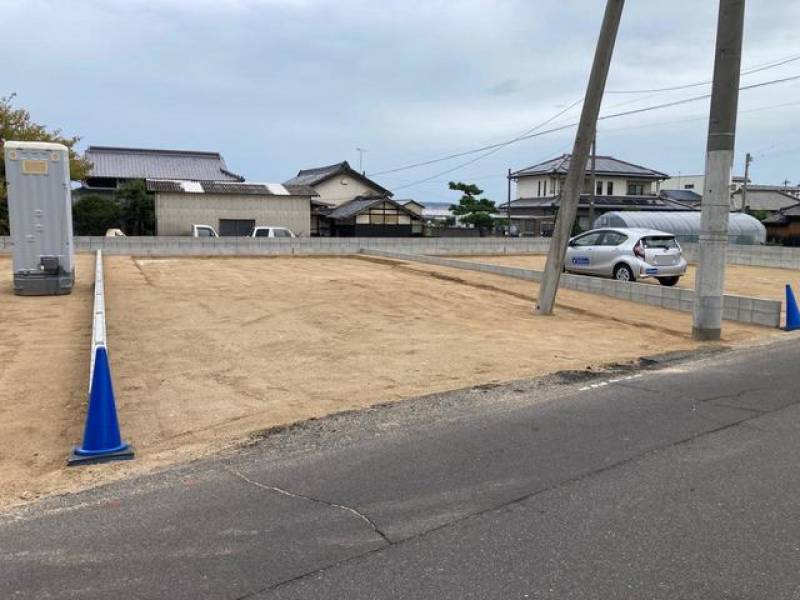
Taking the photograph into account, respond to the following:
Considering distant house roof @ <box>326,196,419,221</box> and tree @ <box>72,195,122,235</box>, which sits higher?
distant house roof @ <box>326,196,419,221</box>

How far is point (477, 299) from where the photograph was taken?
1454 centimetres

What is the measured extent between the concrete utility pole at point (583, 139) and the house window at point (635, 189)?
4628cm

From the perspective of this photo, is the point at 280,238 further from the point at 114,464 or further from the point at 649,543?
the point at 649,543

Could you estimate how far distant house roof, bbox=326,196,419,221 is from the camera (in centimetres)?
3953

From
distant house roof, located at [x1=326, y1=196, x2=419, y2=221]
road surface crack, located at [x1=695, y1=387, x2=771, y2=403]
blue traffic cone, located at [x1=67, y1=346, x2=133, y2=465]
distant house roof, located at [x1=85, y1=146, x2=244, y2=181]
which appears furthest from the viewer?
distant house roof, located at [x1=85, y1=146, x2=244, y2=181]

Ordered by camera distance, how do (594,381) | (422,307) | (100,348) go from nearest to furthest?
1. (100,348)
2. (594,381)
3. (422,307)

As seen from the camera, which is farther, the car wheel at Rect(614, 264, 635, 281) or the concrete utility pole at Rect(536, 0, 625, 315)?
the car wheel at Rect(614, 264, 635, 281)

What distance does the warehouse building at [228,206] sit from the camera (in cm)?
3234

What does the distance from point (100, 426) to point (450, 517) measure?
2.78 metres

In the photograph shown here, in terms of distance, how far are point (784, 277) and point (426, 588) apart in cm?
2320

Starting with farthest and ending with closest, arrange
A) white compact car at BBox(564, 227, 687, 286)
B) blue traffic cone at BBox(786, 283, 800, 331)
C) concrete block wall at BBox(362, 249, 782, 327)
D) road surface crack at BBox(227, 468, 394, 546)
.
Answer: white compact car at BBox(564, 227, 687, 286)
concrete block wall at BBox(362, 249, 782, 327)
blue traffic cone at BBox(786, 283, 800, 331)
road surface crack at BBox(227, 468, 394, 546)

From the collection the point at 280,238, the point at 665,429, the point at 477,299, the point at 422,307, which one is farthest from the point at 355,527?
the point at 280,238

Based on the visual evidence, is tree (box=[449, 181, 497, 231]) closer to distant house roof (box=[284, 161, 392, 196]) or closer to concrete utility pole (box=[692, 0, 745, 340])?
distant house roof (box=[284, 161, 392, 196])

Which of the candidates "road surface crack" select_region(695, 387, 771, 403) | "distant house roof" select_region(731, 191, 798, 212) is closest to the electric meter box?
"road surface crack" select_region(695, 387, 771, 403)
